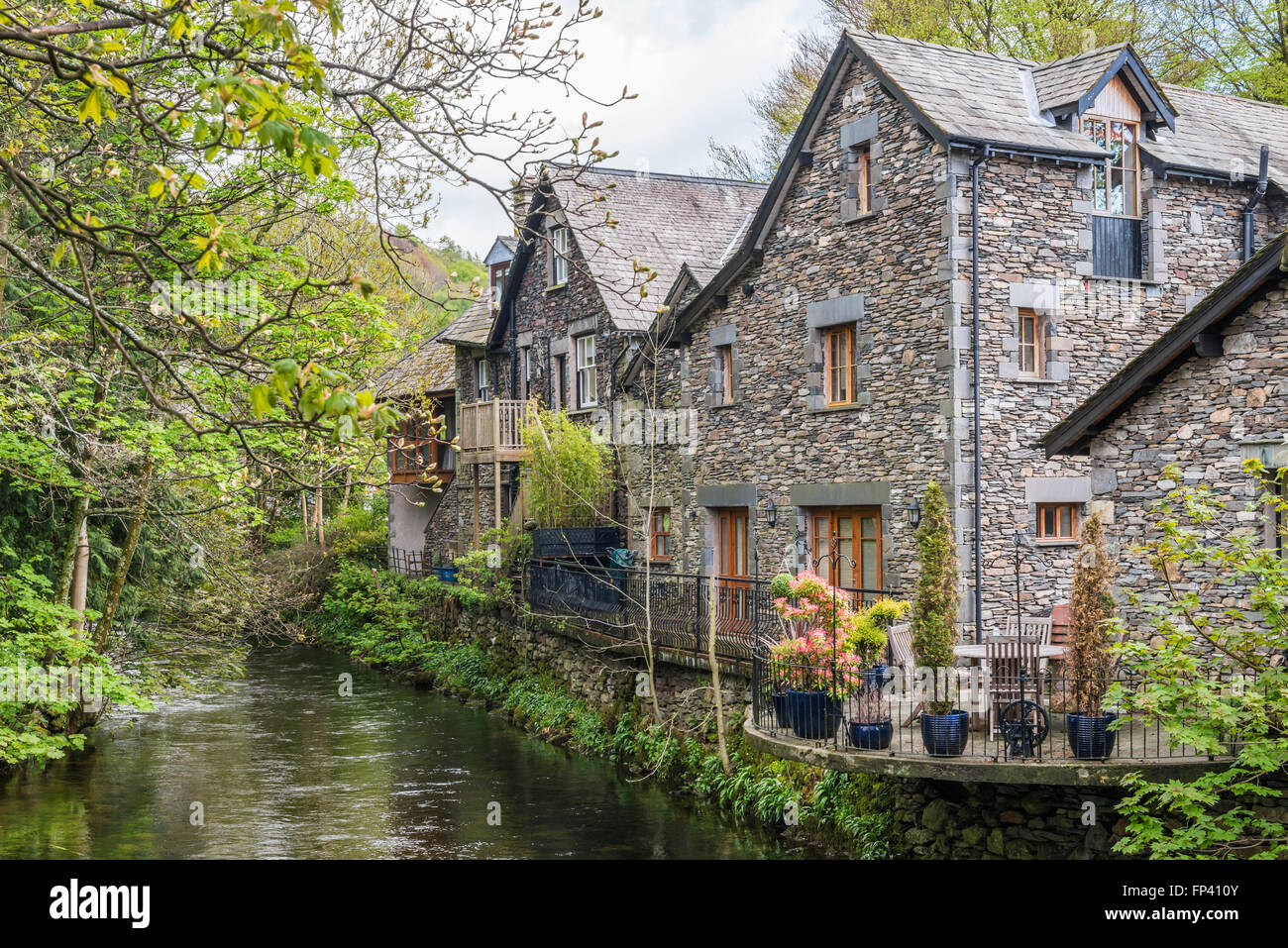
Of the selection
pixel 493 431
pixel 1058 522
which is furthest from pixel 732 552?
pixel 493 431

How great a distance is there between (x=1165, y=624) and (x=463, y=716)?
16.3 meters

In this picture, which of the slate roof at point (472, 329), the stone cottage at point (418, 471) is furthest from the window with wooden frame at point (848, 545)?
the stone cottage at point (418, 471)

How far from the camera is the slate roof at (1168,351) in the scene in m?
10.8

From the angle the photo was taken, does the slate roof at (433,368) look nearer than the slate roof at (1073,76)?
No

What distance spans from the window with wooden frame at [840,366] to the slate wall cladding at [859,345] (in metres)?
0.16

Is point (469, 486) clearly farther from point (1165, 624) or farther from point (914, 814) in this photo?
point (1165, 624)

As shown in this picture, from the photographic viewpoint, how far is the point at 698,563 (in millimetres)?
20906

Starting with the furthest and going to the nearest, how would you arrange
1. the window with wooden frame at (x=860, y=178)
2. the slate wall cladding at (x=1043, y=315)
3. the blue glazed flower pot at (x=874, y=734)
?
the window with wooden frame at (x=860, y=178) → the slate wall cladding at (x=1043, y=315) → the blue glazed flower pot at (x=874, y=734)

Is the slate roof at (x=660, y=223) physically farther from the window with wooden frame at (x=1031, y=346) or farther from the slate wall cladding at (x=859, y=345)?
the window with wooden frame at (x=1031, y=346)

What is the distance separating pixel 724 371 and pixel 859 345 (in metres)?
3.64

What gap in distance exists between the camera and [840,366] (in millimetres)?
Answer: 17688

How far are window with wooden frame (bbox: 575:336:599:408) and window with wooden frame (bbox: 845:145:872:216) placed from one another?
10.3 m

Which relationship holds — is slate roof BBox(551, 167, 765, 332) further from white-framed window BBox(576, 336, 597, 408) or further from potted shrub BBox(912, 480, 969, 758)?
potted shrub BBox(912, 480, 969, 758)

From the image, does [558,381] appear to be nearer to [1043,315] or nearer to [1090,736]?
[1043,315]
